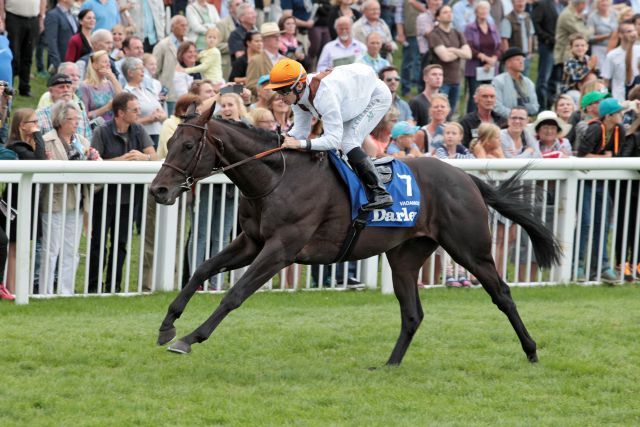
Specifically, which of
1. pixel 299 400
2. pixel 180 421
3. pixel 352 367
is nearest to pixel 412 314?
pixel 352 367

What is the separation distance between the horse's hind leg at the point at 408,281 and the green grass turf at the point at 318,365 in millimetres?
208

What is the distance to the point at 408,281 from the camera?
8172 millimetres

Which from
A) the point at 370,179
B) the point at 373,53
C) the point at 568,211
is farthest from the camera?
the point at 373,53

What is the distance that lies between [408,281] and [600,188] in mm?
3382

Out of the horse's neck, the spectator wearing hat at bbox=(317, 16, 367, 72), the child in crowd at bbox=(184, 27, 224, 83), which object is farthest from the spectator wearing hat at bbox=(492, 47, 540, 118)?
the horse's neck

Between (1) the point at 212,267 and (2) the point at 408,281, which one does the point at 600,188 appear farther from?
(1) the point at 212,267

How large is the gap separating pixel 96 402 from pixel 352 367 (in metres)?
1.81

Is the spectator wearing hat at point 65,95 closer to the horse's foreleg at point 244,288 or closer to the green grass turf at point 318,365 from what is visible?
the green grass turf at point 318,365

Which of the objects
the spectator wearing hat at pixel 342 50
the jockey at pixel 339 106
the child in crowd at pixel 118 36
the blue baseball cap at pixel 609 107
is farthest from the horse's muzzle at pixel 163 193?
the spectator wearing hat at pixel 342 50

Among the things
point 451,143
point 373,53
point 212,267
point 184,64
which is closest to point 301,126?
point 212,267

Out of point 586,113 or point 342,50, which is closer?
point 586,113

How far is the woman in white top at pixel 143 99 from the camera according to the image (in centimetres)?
1216

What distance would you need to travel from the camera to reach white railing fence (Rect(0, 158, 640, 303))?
30.6ft

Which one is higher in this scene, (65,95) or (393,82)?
(393,82)
